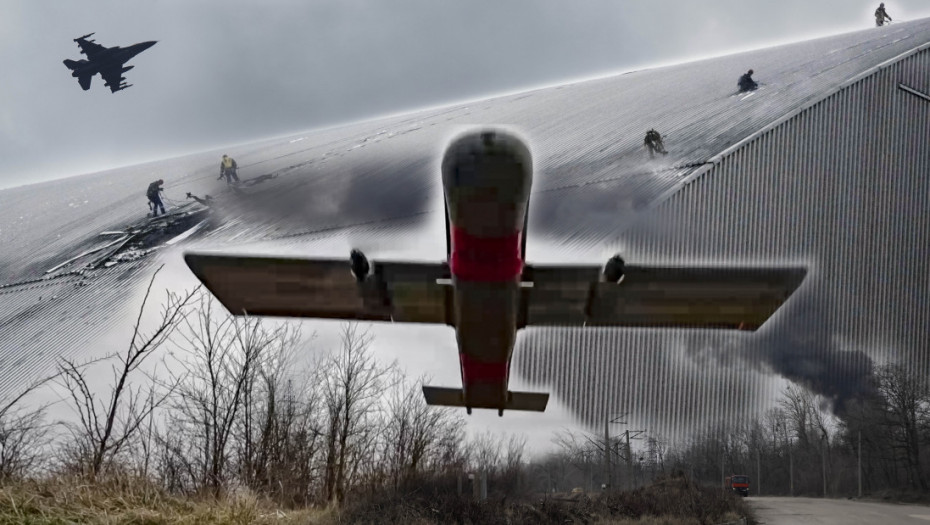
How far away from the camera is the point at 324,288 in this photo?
7.09 m

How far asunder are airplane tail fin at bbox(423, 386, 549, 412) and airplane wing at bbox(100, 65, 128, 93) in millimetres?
14652

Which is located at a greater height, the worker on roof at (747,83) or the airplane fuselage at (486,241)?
the worker on roof at (747,83)

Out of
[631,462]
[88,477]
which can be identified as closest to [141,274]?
[88,477]

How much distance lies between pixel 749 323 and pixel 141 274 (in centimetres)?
1245

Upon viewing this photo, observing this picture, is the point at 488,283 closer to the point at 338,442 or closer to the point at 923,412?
the point at 338,442

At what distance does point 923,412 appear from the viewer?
23703 mm

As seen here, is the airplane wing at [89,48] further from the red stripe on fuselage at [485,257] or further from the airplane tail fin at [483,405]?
the red stripe on fuselage at [485,257]

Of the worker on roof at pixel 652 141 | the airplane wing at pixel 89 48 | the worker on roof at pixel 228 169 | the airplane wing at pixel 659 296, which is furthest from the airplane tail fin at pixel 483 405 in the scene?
the airplane wing at pixel 89 48

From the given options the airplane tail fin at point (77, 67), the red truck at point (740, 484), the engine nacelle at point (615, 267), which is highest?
the airplane tail fin at point (77, 67)

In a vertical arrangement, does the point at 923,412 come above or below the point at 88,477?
below

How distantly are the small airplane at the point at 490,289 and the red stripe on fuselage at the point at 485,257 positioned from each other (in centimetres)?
1

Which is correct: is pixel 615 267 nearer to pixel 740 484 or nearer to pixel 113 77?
pixel 113 77

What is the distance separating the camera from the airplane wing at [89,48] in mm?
21219

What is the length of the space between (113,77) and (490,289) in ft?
61.0
